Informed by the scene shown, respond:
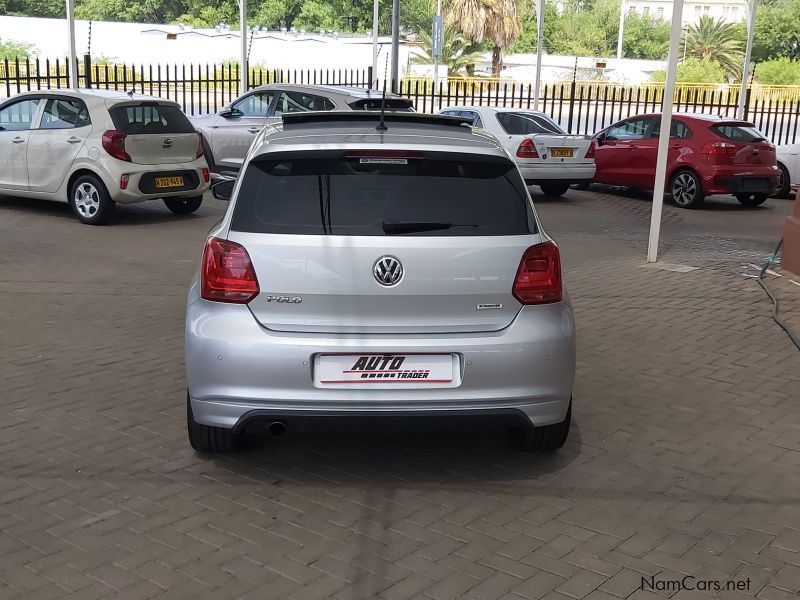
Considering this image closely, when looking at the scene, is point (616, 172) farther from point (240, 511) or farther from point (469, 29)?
point (469, 29)

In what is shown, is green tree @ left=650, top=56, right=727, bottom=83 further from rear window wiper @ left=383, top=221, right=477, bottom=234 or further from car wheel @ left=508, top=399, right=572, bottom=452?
rear window wiper @ left=383, top=221, right=477, bottom=234

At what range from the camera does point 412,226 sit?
4.32 m

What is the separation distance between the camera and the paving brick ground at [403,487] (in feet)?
12.3

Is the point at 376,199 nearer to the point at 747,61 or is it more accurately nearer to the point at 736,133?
the point at 736,133

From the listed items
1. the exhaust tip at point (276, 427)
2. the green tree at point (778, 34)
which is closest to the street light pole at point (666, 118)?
the exhaust tip at point (276, 427)

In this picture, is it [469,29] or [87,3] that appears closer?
[469,29]

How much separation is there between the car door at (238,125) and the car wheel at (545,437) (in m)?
11.8

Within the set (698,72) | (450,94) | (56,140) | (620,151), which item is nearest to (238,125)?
(56,140)

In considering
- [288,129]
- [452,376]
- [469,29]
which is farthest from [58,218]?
[469,29]

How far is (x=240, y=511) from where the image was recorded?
429 cm

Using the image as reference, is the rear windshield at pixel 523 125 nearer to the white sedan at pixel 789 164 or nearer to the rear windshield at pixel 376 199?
the white sedan at pixel 789 164

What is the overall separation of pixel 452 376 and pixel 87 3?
266 ft

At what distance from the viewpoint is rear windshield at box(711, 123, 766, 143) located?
15.8 meters

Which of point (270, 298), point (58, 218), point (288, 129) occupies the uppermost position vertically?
point (288, 129)
